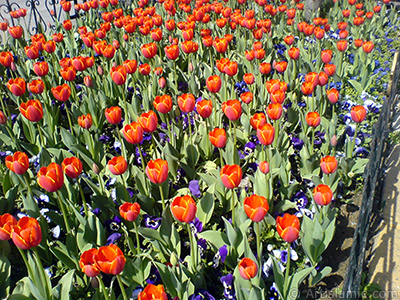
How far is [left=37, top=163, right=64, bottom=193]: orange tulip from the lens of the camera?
199cm

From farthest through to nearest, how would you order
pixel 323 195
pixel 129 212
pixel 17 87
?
pixel 17 87 → pixel 323 195 → pixel 129 212

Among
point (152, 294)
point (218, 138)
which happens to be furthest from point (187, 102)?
point (152, 294)

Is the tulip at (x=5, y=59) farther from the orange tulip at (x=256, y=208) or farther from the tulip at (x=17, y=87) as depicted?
the orange tulip at (x=256, y=208)

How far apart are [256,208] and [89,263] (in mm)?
765

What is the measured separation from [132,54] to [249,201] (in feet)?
10.5

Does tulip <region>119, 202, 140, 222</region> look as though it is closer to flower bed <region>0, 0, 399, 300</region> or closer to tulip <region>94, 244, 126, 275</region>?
flower bed <region>0, 0, 399, 300</region>

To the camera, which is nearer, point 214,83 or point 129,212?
point 129,212

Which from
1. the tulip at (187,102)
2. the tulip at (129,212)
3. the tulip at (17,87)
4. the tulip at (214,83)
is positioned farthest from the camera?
the tulip at (17,87)

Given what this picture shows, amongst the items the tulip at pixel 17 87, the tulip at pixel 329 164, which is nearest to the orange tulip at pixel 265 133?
the tulip at pixel 329 164

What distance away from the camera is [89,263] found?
64.1 inches

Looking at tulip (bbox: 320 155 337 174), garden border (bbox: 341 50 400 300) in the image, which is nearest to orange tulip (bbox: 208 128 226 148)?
tulip (bbox: 320 155 337 174)

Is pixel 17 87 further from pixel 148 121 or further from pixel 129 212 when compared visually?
pixel 129 212

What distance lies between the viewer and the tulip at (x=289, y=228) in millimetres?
1754

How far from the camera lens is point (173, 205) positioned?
1.88 m
